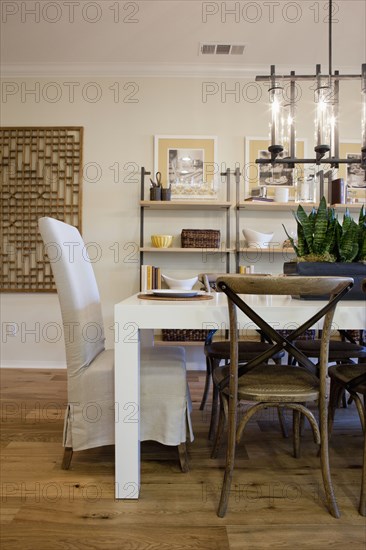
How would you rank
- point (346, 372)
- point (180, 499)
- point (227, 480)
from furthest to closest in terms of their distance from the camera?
point (346, 372) < point (180, 499) < point (227, 480)

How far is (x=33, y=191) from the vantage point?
12.5 feet

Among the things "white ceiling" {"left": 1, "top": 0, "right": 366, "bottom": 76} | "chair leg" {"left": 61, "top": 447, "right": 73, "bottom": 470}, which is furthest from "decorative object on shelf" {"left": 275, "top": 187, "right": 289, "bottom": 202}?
"chair leg" {"left": 61, "top": 447, "right": 73, "bottom": 470}

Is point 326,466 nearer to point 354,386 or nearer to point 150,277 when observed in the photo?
point 354,386

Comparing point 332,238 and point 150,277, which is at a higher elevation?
point 332,238

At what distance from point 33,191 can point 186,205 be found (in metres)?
1.44

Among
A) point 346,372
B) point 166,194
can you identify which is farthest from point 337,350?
point 166,194

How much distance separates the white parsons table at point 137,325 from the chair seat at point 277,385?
0.21 m

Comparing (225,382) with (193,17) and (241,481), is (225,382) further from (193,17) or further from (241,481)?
(193,17)

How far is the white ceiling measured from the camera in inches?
117

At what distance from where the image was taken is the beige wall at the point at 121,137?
3.81 metres

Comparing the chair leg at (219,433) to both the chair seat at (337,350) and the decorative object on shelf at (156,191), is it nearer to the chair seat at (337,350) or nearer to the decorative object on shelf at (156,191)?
the chair seat at (337,350)

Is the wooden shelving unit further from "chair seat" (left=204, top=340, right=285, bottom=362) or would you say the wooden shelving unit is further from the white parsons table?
the white parsons table

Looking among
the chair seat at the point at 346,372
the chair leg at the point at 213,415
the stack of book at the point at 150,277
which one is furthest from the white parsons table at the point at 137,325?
the stack of book at the point at 150,277

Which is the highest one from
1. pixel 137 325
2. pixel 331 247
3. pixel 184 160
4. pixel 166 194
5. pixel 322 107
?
pixel 184 160
